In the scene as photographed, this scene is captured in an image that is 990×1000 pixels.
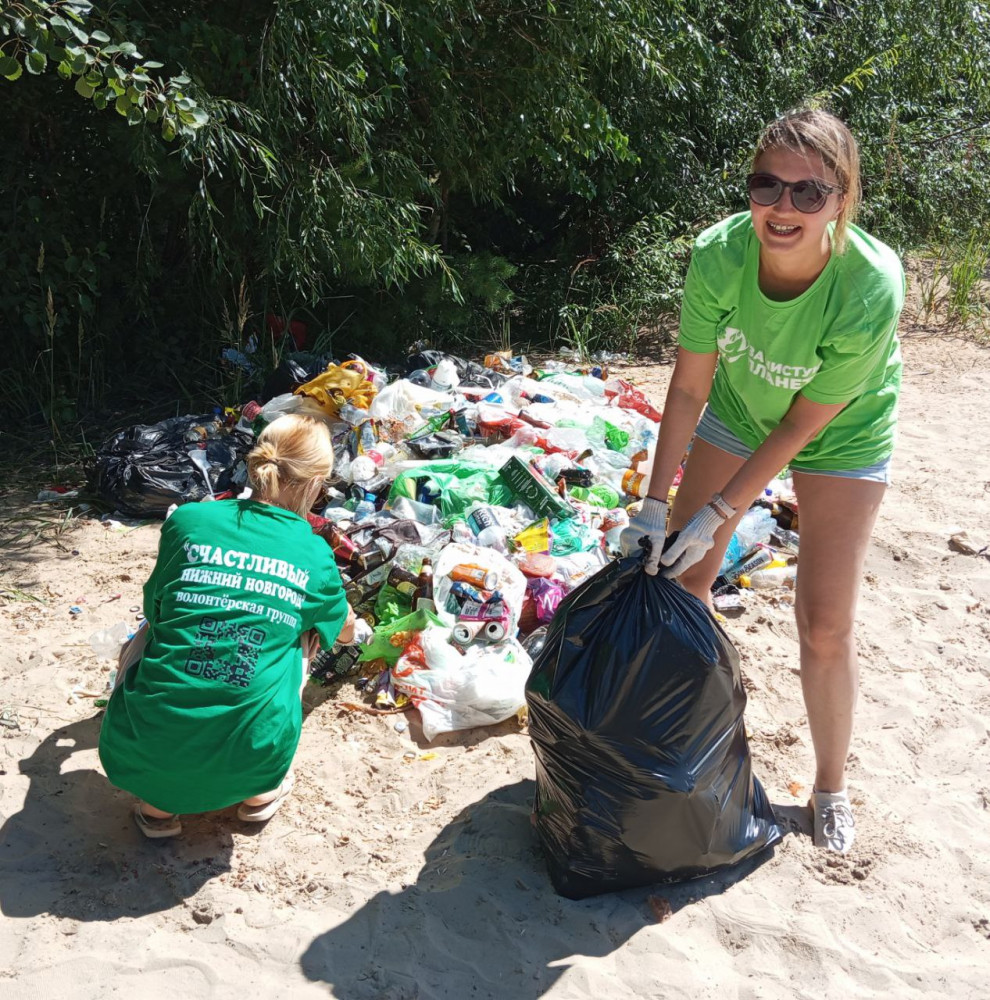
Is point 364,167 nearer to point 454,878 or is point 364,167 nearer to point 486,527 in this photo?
point 486,527

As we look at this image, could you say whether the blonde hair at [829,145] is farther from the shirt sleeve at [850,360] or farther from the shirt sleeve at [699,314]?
the shirt sleeve at [699,314]

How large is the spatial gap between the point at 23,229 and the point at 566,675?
14.6 feet

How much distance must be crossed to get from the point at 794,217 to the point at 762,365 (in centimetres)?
38

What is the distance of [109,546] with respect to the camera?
442 cm

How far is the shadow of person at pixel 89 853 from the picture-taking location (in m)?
2.52

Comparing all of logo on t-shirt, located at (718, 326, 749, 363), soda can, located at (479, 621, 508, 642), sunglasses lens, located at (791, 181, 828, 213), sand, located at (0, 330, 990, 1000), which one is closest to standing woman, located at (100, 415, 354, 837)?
sand, located at (0, 330, 990, 1000)

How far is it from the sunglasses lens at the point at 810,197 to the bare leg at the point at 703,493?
72 cm

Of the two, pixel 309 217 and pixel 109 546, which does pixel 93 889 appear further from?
pixel 309 217

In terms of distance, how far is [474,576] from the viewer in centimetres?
361

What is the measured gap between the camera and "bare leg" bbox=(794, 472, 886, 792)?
248 cm

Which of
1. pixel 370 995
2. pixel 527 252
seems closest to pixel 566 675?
pixel 370 995

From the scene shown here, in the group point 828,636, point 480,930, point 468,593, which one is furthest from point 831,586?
point 468,593

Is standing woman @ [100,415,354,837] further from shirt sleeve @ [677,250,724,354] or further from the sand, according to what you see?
shirt sleeve @ [677,250,724,354]

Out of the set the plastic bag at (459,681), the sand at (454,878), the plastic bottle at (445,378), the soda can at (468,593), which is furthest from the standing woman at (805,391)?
the plastic bottle at (445,378)
